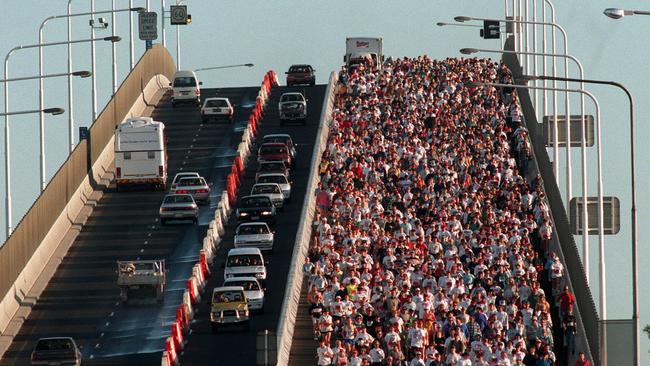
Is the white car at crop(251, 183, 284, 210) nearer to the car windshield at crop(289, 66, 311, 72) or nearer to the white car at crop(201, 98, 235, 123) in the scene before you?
the white car at crop(201, 98, 235, 123)

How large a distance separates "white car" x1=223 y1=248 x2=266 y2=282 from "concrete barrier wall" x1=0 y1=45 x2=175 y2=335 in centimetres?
636

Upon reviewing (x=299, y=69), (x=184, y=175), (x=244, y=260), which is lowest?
(x=244, y=260)

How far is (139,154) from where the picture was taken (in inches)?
3511

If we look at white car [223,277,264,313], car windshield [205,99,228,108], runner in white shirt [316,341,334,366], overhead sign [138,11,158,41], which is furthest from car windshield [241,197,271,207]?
overhead sign [138,11,158,41]

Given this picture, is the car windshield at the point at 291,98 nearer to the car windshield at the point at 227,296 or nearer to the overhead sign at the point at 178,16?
the overhead sign at the point at 178,16

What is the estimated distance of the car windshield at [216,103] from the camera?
4149 inches

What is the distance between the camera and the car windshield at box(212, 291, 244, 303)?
219 feet

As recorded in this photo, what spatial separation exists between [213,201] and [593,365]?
3257cm

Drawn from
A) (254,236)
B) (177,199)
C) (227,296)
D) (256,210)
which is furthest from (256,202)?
(227,296)

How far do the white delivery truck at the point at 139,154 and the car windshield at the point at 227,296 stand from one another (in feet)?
74.4

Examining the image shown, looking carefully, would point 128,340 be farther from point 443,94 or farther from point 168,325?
point 443,94

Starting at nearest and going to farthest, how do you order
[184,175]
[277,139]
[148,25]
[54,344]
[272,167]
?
1. [54,344]
2. [184,175]
3. [272,167]
4. [277,139]
5. [148,25]

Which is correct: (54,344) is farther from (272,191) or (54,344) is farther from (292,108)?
(292,108)

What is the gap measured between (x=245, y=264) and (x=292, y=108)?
3287cm
